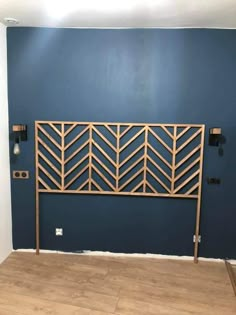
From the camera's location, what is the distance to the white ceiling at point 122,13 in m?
2.47

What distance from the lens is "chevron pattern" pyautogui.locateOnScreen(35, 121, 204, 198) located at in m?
3.28

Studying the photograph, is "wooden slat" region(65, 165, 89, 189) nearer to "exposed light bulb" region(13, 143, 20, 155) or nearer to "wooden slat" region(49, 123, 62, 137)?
"wooden slat" region(49, 123, 62, 137)

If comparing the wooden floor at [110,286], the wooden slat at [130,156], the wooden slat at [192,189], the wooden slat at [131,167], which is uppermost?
the wooden slat at [130,156]

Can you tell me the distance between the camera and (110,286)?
2.89 metres

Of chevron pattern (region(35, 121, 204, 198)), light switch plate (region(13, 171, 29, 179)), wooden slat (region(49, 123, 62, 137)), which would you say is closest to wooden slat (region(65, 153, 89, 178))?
chevron pattern (region(35, 121, 204, 198))

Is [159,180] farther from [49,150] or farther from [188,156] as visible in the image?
[49,150]

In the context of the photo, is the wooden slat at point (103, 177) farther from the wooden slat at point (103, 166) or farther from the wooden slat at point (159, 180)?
the wooden slat at point (159, 180)

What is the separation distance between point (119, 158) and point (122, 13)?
4.84 ft

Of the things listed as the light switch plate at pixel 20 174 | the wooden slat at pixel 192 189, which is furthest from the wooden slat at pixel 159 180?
the light switch plate at pixel 20 174

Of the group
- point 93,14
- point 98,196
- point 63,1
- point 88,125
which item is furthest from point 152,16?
point 98,196

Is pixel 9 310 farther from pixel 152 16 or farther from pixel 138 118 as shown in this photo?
pixel 152 16

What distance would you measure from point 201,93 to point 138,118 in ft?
2.40

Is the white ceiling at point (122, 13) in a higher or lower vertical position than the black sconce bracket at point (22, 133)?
higher

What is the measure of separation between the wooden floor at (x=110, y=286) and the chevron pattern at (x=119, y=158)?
0.80m
